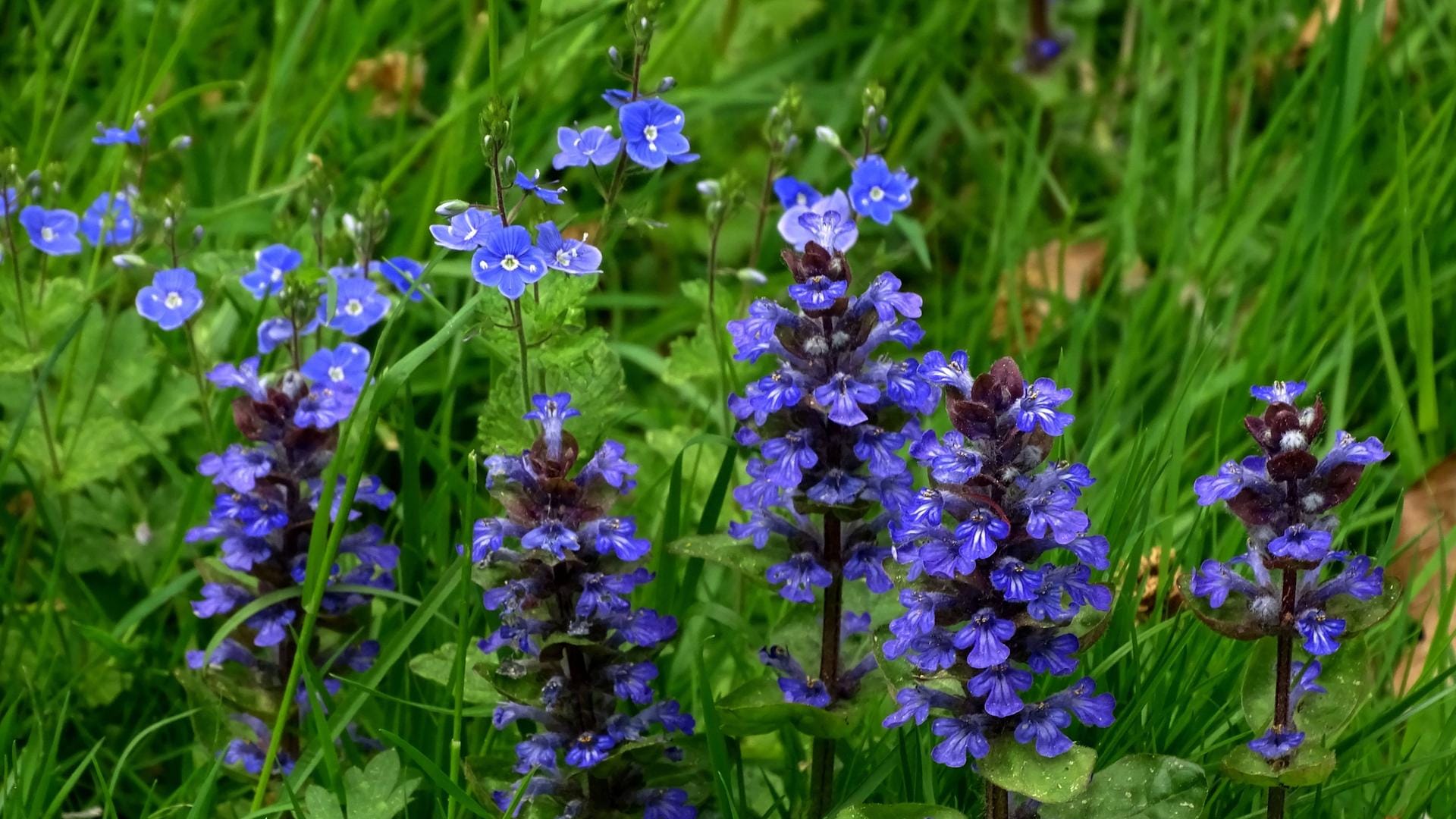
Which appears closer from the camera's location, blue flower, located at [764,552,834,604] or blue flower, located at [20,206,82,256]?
blue flower, located at [764,552,834,604]

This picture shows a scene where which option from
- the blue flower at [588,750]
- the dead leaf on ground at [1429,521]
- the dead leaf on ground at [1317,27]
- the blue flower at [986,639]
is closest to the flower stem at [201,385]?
the blue flower at [588,750]

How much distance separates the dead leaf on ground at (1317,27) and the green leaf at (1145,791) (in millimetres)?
2982

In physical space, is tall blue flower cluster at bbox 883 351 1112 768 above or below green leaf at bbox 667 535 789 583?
below

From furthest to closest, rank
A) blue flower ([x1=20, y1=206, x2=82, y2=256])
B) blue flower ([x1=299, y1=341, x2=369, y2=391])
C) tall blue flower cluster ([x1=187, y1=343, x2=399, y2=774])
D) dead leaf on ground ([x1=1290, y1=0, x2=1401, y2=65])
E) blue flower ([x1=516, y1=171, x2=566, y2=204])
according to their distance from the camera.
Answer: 1. dead leaf on ground ([x1=1290, y1=0, x2=1401, y2=65])
2. blue flower ([x1=20, y1=206, x2=82, y2=256])
3. blue flower ([x1=299, y1=341, x2=369, y2=391])
4. tall blue flower cluster ([x1=187, y1=343, x2=399, y2=774])
5. blue flower ([x1=516, y1=171, x2=566, y2=204])

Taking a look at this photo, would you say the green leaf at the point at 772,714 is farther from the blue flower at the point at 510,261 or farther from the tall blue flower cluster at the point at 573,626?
the blue flower at the point at 510,261

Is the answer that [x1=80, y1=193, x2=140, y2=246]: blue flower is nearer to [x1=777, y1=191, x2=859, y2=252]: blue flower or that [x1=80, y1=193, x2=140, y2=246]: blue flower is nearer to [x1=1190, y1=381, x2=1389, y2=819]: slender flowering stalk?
[x1=777, y1=191, x2=859, y2=252]: blue flower

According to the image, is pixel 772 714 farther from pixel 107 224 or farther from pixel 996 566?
pixel 107 224

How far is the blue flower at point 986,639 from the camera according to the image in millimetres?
1981

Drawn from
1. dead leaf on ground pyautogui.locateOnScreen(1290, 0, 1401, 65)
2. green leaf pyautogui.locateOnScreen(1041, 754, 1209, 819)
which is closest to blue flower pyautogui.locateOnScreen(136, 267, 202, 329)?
green leaf pyautogui.locateOnScreen(1041, 754, 1209, 819)

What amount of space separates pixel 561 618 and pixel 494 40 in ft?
2.94

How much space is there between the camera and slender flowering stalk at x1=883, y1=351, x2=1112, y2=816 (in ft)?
6.42

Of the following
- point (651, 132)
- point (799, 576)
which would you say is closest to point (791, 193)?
point (651, 132)

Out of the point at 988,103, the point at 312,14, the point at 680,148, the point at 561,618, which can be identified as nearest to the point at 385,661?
the point at 561,618

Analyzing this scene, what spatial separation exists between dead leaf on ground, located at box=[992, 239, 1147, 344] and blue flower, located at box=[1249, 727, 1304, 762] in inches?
65.4
